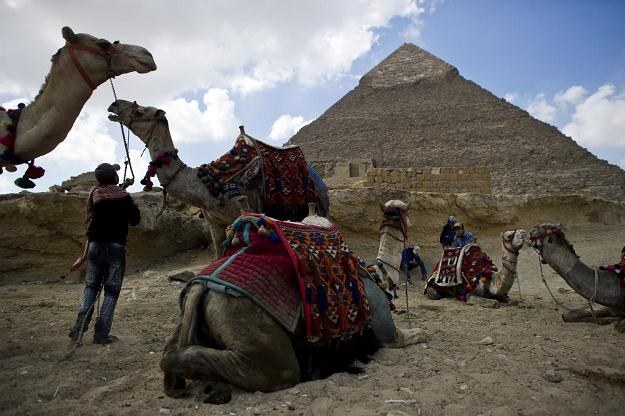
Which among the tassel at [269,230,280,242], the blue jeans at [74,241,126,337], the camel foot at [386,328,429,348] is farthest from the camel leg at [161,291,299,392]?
the blue jeans at [74,241,126,337]

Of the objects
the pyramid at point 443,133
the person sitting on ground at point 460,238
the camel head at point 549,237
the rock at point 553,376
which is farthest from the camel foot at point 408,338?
the pyramid at point 443,133

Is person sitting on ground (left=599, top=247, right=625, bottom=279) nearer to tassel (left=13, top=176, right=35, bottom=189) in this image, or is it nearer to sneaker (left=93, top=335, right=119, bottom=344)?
sneaker (left=93, top=335, right=119, bottom=344)

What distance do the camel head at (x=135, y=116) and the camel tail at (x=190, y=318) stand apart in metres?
1.99

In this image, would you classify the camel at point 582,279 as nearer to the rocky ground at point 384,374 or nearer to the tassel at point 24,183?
the rocky ground at point 384,374

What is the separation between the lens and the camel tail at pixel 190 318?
2413 mm

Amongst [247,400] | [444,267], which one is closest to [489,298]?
[444,267]

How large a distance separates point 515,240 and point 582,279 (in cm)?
96

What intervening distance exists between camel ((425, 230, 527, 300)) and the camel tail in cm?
358

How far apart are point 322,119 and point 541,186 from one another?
45.3m

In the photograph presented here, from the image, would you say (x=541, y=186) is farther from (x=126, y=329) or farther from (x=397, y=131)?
(x=126, y=329)

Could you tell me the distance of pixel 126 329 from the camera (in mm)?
3857

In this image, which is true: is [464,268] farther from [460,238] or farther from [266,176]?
[266,176]

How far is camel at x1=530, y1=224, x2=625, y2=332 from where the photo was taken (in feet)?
13.1

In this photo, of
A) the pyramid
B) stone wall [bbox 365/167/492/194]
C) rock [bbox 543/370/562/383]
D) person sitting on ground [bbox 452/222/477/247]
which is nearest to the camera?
rock [bbox 543/370/562/383]
